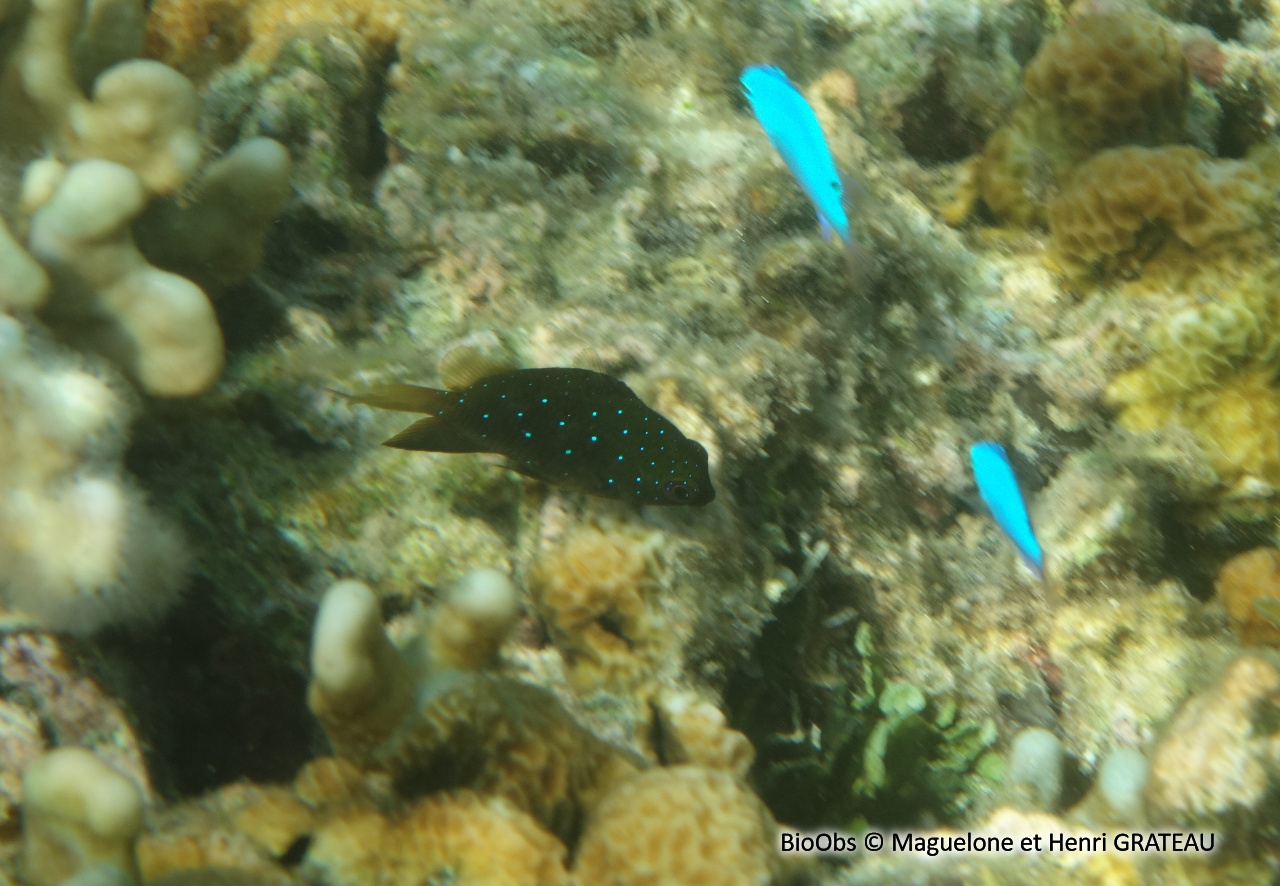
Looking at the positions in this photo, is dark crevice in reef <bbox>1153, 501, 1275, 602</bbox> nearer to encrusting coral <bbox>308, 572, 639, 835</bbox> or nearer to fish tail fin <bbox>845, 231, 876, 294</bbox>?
fish tail fin <bbox>845, 231, 876, 294</bbox>

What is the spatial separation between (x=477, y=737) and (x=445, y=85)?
10.5 feet

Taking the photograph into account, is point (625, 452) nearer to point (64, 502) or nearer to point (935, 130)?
point (64, 502)

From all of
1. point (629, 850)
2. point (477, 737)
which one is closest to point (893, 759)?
point (629, 850)

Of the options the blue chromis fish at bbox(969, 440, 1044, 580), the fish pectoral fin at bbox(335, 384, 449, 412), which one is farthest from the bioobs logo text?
the fish pectoral fin at bbox(335, 384, 449, 412)

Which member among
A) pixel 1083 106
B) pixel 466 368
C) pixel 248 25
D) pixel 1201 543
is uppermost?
pixel 1083 106

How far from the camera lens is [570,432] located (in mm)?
2311

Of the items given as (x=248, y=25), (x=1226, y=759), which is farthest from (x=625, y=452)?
(x=248, y=25)

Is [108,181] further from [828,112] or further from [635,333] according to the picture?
[828,112]

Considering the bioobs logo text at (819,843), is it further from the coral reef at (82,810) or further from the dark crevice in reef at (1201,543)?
the dark crevice in reef at (1201,543)

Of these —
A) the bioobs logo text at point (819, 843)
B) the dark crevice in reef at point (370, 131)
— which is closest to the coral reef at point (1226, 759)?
the bioobs logo text at point (819, 843)

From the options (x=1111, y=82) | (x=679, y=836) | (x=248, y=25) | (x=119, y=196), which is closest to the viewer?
(x=679, y=836)

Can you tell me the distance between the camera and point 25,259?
1938mm

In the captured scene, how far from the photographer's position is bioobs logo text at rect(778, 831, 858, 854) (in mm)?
2490

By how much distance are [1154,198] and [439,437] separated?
4454 millimetres
